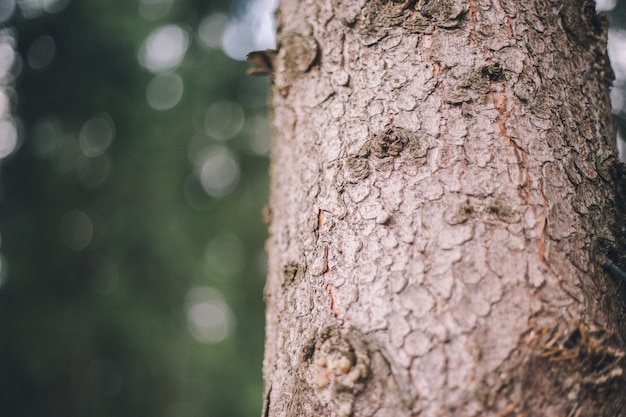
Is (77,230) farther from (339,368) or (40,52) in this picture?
(339,368)

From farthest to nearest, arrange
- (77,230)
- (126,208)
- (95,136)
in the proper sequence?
(77,230) < (95,136) < (126,208)

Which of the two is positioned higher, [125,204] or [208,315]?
[125,204]

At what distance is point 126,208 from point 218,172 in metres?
1.25

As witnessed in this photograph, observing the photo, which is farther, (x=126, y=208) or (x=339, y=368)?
(x=126, y=208)

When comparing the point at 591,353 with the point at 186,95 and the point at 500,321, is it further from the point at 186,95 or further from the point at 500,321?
the point at 186,95

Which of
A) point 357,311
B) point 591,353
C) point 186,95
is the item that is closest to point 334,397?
point 357,311

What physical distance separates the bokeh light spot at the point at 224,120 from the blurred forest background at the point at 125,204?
2 cm

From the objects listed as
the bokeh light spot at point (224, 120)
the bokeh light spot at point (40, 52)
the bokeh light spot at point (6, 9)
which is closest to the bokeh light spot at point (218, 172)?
the bokeh light spot at point (224, 120)

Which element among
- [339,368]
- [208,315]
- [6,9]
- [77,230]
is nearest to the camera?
[339,368]

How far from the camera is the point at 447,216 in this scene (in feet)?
2.48

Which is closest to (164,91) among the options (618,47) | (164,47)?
(164,47)

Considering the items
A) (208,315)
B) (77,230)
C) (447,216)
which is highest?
(447,216)

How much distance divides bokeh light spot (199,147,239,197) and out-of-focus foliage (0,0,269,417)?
19 millimetres

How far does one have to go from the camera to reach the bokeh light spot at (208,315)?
6.38 meters
